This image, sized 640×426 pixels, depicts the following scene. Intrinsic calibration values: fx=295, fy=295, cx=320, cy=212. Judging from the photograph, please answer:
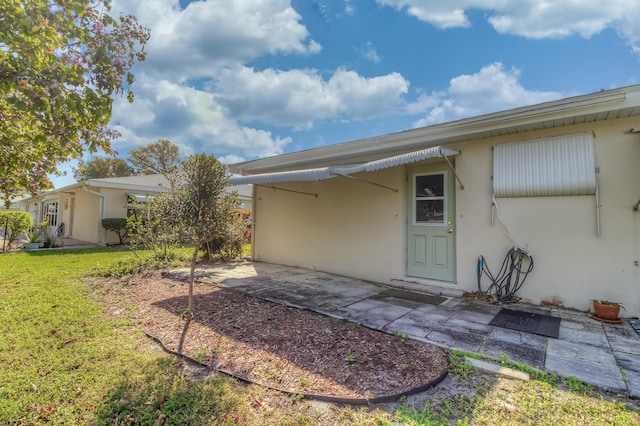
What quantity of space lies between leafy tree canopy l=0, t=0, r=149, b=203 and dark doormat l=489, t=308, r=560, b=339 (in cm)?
562

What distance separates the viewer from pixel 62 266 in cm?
871

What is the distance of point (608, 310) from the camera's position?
4.23 m

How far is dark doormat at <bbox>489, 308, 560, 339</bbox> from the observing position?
3.98 m

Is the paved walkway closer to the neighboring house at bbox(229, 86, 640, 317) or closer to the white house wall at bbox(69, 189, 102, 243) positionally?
the neighboring house at bbox(229, 86, 640, 317)

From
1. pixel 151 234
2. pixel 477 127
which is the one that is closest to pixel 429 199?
pixel 477 127

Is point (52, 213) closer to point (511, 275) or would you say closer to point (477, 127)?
point (477, 127)

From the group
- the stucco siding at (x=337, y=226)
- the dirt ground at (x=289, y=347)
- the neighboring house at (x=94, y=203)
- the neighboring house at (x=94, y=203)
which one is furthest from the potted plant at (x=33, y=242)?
the dirt ground at (x=289, y=347)

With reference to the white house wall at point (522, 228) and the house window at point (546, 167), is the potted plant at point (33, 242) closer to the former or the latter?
the white house wall at point (522, 228)

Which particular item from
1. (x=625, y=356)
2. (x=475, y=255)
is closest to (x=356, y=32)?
(x=475, y=255)

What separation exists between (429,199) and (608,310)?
329 cm

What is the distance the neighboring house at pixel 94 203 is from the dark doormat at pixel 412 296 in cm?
806

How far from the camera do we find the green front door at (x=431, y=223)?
6113mm

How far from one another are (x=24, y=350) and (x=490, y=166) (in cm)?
738

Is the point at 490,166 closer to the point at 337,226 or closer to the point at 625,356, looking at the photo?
the point at 625,356
